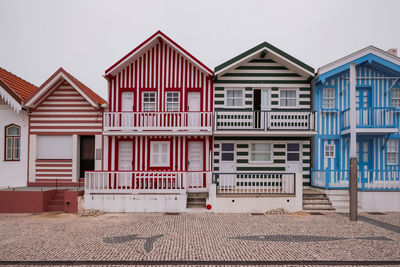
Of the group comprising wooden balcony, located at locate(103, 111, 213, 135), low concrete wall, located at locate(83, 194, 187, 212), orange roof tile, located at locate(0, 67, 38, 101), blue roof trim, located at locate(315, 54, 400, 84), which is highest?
blue roof trim, located at locate(315, 54, 400, 84)

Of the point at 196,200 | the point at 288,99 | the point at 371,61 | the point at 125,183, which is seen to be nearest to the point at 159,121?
the point at 125,183

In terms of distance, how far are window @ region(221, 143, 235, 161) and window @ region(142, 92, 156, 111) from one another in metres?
4.75

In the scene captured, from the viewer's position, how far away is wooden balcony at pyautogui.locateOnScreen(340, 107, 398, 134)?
13.6 metres

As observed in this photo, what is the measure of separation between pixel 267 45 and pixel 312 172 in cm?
770

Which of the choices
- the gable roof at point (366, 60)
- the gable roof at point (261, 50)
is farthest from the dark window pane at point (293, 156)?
the gable roof at point (261, 50)

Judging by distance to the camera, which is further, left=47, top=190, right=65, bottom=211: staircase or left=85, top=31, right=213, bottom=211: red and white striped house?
left=85, top=31, right=213, bottom=211: red and white striped house

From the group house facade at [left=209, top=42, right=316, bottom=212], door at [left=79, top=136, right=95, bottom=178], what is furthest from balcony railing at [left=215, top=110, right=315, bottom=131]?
door at [left=79, top=136, right=95, bottom=178]

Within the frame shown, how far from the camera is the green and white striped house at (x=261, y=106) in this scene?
14.2 metres

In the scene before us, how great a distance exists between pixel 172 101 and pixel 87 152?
235 inches

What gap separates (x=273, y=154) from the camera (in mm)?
14586

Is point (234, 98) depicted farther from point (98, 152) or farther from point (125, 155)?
point (98, 152)

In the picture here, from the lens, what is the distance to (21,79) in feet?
56.5

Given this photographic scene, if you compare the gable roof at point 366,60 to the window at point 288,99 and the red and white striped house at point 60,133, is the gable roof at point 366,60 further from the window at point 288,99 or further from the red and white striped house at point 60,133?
the red and white striped house at point 60,133

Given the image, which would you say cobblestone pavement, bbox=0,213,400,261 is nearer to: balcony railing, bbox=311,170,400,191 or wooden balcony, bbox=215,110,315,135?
balcony railing, bbox=311,170,400,191
